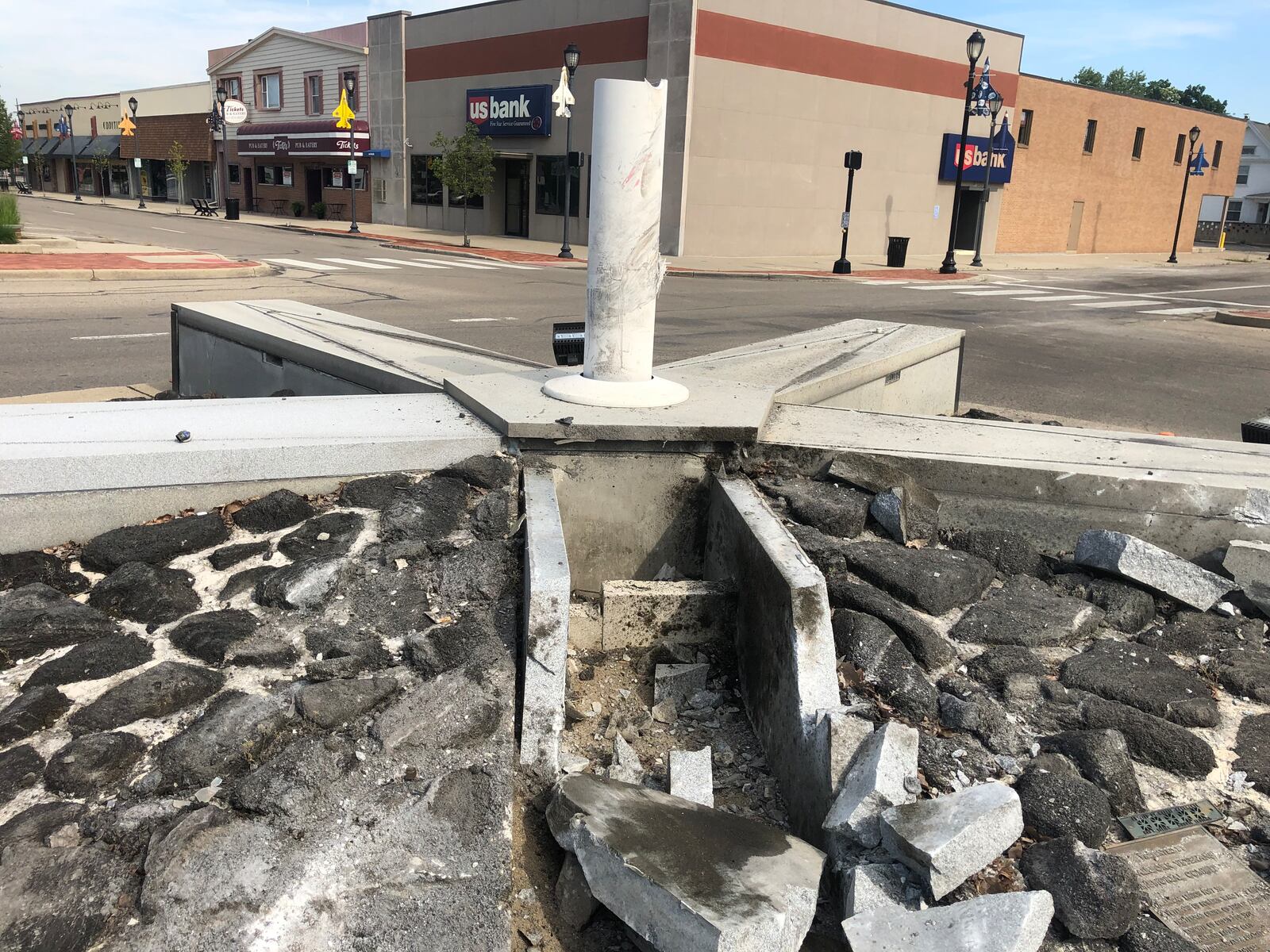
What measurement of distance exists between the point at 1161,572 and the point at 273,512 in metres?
3.81

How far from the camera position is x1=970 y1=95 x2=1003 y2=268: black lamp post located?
33.7 m

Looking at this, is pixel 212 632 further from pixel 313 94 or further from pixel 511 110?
pixel 313 94

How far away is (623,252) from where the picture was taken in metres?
4.88

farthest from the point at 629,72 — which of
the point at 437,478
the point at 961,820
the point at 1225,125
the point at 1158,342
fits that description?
the point at 1225,125

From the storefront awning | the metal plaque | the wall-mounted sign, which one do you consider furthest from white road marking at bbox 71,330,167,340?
the wall-mounted sign

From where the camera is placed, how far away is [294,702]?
319cm

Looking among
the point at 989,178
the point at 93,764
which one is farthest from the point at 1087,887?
the point at 989,178

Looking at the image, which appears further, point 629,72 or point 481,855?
point 629,72

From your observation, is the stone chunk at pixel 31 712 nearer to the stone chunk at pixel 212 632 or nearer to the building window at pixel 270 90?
the stone chunk at pixel 212 632

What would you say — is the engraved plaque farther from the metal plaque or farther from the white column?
the white column

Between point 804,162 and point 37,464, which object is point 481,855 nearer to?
point 37,464

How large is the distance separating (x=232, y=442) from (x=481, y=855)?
8.28 ft

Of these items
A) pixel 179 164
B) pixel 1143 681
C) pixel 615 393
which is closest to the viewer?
pixel 1143 681

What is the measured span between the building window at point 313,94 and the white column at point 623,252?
1716 inches
